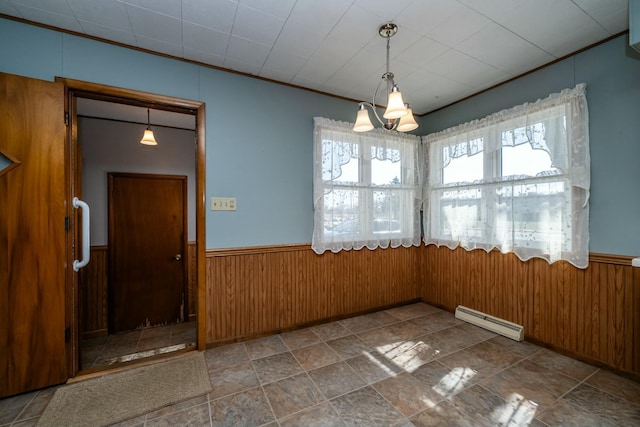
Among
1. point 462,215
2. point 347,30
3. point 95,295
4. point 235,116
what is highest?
point 347,30

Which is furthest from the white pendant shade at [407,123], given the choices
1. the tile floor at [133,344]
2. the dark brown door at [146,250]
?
the dark brown door at [146,250]

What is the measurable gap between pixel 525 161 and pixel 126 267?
465 centimetres

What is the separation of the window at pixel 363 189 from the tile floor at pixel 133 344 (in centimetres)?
185

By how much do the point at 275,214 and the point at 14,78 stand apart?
2089 millimetres

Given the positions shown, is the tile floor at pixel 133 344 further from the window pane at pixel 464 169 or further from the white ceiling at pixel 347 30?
the window pane at pixel 464 169

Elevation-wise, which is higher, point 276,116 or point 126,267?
point 276,116

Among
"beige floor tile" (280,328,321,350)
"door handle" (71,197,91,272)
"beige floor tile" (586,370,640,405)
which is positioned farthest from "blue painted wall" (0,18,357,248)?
"beige floor tile" (586,370,640,405)

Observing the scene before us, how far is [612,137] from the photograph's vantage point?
202 cm

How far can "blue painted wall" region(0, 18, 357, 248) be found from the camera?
1897mm

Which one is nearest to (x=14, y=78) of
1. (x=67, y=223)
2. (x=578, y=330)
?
(x=67, y=223)

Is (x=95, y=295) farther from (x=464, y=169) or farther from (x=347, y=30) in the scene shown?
(x=464, y=169)

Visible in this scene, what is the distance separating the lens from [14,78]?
1716mm

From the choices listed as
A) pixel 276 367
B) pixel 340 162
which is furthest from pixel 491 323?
pixel 340 162

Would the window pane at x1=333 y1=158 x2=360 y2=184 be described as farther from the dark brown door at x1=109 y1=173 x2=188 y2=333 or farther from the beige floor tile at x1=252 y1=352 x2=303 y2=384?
the dark brown door at x1=109 y1=173 x2=188 y2=333
